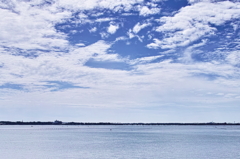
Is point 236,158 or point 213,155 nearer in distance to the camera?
point 236,158

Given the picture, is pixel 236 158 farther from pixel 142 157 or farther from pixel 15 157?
pixel 15 157

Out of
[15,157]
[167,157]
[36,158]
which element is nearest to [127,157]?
[167,157]

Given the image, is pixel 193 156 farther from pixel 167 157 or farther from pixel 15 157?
pixel 15 157

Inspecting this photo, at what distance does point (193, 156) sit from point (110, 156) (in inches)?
533

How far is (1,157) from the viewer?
46.9 metres

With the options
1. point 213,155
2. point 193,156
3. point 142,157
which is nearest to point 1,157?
point 142,157

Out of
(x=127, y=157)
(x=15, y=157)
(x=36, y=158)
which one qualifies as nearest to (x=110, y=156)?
(x=127, y=157)

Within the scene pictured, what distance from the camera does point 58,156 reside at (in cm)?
4800

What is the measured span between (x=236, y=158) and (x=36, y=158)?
3119cm

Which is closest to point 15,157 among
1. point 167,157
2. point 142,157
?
point 142,157

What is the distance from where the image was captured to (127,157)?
152 ft

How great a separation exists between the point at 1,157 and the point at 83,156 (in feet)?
43.0

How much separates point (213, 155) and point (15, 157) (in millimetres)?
32425

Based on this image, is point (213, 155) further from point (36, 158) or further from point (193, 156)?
point (36, 158)
